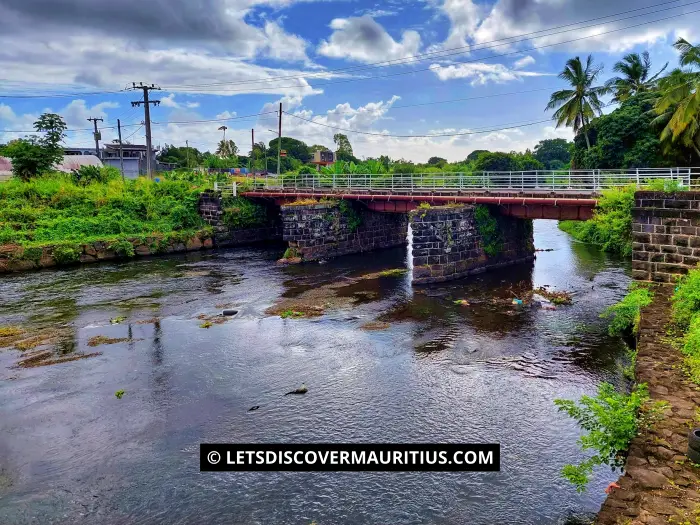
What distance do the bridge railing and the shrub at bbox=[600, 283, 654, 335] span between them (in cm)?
515

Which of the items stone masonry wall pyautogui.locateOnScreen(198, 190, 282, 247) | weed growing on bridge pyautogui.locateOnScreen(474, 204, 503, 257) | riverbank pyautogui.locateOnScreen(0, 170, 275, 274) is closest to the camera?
weed growing on bridge pyautogui.locateOnScreen(474, 204, 503, 257)

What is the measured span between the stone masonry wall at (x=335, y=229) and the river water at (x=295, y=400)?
9.81 meters

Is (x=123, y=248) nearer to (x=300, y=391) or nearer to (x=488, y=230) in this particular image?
(x=488, y=230)

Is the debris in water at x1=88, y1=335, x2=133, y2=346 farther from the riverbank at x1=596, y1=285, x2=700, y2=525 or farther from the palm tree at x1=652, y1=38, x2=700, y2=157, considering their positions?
the palm tree at x1=652, y1=38, x2=700, y2=157

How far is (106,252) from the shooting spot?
3922cm

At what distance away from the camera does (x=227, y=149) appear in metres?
116

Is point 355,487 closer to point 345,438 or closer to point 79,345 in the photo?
point 345,438

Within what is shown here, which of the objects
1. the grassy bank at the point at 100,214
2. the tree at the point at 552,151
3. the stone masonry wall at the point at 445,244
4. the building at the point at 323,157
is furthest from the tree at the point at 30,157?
the tree at the point at 552,151

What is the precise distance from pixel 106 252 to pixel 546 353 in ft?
108

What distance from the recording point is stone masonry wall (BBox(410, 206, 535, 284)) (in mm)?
29844

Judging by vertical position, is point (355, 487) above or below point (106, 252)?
below

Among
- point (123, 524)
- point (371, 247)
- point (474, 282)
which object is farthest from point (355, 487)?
point (371, 247)

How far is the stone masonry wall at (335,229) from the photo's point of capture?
38250 millimetres

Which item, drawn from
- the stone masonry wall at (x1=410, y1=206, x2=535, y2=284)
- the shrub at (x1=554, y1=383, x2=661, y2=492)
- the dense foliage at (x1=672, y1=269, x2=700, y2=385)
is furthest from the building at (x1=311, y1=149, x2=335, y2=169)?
the shrub at (x1=554, y1=383, x2=661, y2=492)
